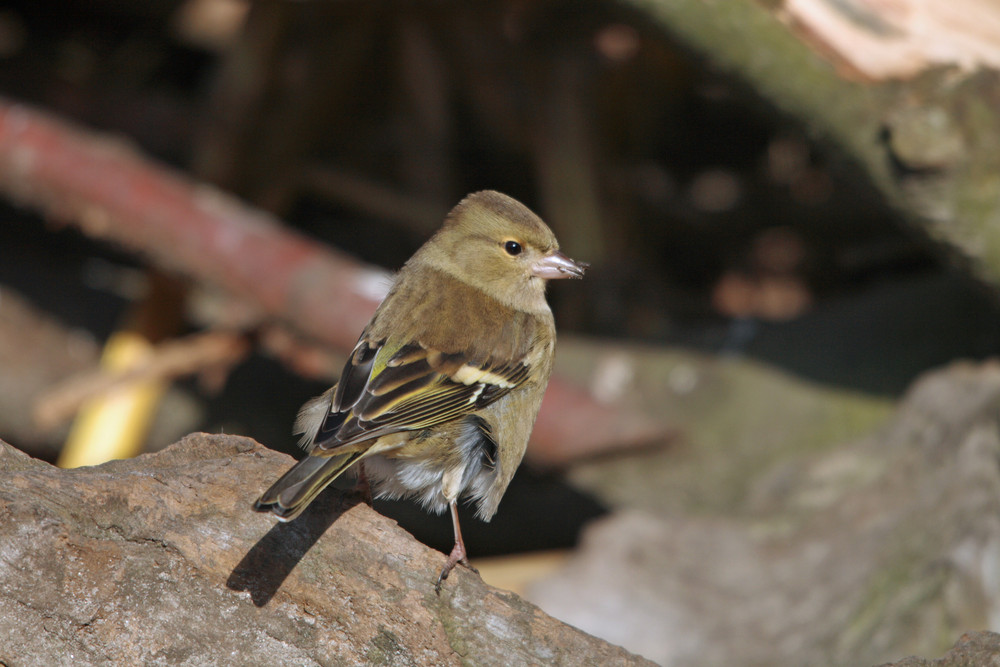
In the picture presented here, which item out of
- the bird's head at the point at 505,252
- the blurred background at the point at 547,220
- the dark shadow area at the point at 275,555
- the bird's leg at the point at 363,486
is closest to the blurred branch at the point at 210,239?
the blurred background at the point at 547,220

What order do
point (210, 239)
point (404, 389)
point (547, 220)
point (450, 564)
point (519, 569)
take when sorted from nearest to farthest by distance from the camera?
point (450, 564), point (404, 389), point (519, 569), point (210, 239), point (547, 220)

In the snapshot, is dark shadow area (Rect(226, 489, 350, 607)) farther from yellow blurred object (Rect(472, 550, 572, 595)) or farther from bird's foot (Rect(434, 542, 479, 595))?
yellow blurred object (Rect(472, 550, 572, 595))

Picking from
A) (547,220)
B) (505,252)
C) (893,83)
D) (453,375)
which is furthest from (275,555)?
(547,220)

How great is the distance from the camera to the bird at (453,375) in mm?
3252

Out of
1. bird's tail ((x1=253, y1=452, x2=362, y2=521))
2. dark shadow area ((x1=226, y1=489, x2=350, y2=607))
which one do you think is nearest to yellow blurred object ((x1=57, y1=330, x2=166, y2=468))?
dark shadow area ((x1=226, y1=489, x2=350, y2=607))

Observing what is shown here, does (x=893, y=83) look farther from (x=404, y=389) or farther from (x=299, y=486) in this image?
(x=299, y=486)

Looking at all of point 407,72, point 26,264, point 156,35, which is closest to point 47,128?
point 26,264

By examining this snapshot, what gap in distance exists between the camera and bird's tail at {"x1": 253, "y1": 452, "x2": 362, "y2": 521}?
265cm

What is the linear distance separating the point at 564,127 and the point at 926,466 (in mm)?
3550

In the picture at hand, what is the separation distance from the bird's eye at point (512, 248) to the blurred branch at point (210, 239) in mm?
1922

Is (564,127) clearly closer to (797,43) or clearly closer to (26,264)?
(797,43)

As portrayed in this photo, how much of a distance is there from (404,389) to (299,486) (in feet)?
2.44

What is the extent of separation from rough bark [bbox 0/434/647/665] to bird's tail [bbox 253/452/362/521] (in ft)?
0.87

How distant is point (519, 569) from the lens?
6039 millimetres
